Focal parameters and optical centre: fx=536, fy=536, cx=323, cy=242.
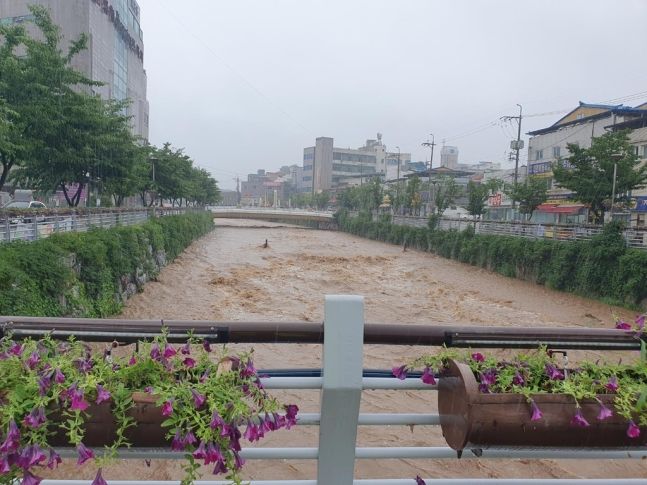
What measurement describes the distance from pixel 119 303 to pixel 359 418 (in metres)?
11.0

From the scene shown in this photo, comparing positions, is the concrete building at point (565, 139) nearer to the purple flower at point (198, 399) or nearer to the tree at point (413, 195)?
the tree at point (413, 195)

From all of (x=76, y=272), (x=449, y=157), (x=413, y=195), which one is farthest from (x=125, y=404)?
(x=449, y=157)

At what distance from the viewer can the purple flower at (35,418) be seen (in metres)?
1.12

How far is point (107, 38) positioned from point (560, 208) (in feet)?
98.3

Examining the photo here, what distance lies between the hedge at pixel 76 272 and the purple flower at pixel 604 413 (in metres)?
6.63

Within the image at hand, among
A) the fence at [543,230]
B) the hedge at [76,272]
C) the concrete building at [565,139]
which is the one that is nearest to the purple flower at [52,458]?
Answer: the hedge at [76,272]

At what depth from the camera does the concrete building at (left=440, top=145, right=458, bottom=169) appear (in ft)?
261

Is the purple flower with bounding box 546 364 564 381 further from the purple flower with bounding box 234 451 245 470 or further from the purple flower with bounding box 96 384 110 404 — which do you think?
the purple flower with bounding box 96 384 110 404

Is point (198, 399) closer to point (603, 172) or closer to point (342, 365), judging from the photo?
point (342, 365)

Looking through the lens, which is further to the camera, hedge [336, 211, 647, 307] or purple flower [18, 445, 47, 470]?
hedge [336, 211, 647, 307]

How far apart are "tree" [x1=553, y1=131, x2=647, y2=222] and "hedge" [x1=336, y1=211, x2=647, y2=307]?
259cm

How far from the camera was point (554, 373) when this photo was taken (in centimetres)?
138

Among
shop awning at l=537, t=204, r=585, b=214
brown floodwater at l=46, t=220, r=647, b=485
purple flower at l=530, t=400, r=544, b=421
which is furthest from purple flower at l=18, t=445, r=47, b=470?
shop awning at l=537, t=204, r=585, b=214

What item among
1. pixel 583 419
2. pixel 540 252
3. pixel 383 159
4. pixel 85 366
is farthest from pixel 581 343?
pixel 383 159
